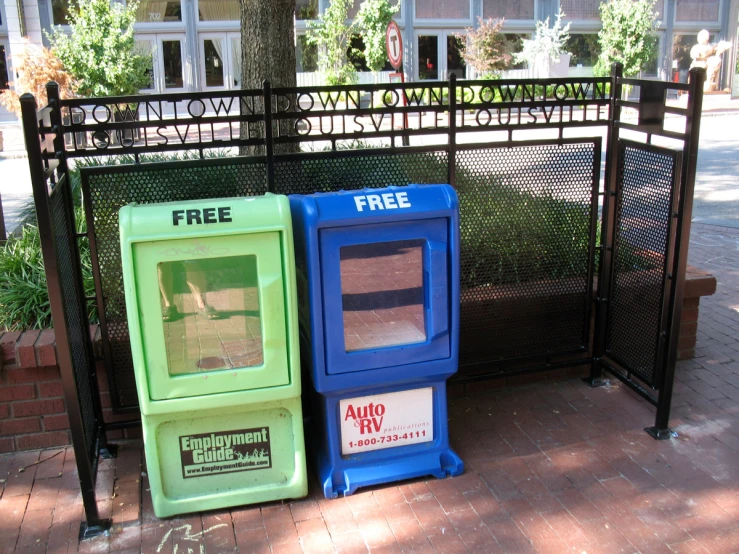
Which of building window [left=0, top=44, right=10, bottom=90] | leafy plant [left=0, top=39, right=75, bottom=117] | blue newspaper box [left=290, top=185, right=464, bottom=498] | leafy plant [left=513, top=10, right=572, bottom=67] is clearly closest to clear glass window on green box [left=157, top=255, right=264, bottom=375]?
blue newspaper box [left=290, top=185, right=464, bottom=498]

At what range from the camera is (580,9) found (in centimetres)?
3222

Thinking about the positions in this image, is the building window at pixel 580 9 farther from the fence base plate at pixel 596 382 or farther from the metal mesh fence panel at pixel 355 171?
the metal mesh fence panel at pixel 355 171

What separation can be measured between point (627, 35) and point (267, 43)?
91.7ft

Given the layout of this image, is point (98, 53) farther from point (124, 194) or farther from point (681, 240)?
point (681, 240)

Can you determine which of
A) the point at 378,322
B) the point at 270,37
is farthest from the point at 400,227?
the point at 270,37

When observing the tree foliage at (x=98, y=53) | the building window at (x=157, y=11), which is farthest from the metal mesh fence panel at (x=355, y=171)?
the building window at (x=157, y=11)

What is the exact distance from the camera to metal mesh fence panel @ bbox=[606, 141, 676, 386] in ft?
12.8

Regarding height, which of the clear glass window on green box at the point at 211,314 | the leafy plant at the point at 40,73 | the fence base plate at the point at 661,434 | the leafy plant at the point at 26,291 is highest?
the leafy plant at the point at 40,73

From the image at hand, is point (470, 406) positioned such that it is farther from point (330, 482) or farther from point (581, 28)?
point (581, 28)

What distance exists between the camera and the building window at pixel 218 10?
91.7ft

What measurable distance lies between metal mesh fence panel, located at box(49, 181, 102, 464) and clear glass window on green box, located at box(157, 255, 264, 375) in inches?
17.4

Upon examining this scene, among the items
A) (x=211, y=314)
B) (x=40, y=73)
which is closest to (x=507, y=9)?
(x=40, y=73)

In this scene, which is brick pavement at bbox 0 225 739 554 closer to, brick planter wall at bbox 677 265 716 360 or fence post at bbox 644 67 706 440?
fence post at bbox 644 67 706 440

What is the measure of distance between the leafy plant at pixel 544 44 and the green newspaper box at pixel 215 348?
28.5 m
